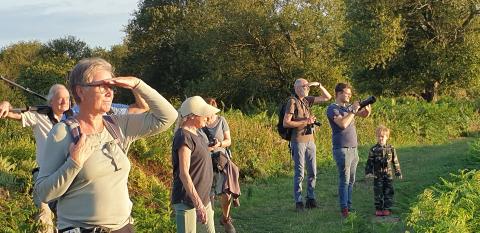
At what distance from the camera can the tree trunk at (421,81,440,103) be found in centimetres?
2838

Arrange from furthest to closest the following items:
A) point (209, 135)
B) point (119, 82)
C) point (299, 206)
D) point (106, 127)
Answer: point (299, 206) < point (209, 135) < point (106, 127) < point (119, 82)

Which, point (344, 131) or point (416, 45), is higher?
point (416, 45)

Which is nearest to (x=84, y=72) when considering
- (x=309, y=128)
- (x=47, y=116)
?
(x=47, y=116)

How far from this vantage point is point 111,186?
3.34 m

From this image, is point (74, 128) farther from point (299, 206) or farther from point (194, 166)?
point (299, 206)

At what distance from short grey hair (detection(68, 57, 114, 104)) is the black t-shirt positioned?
7.30 ft

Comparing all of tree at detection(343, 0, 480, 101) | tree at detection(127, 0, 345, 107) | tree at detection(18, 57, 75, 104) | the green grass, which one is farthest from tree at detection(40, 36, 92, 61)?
the green grass

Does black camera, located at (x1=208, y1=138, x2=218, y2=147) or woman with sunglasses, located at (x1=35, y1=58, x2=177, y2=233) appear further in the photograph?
black camera, located at (x1=208, y1=138, x2=218, y2=147)

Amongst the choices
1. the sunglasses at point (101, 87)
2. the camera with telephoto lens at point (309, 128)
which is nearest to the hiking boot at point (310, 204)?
the camera with telephoto lens at point (309, 128)

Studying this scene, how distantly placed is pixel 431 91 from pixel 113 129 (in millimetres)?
27021

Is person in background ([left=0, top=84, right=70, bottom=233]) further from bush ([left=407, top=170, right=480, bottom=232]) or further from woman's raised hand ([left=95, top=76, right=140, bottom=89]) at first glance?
bush ([left=407, top=170, right=480, bottom=232])

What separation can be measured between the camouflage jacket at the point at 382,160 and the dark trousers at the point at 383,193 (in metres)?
0.08

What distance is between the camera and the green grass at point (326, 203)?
27.2ft

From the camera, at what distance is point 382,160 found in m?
Answer: 8.84
